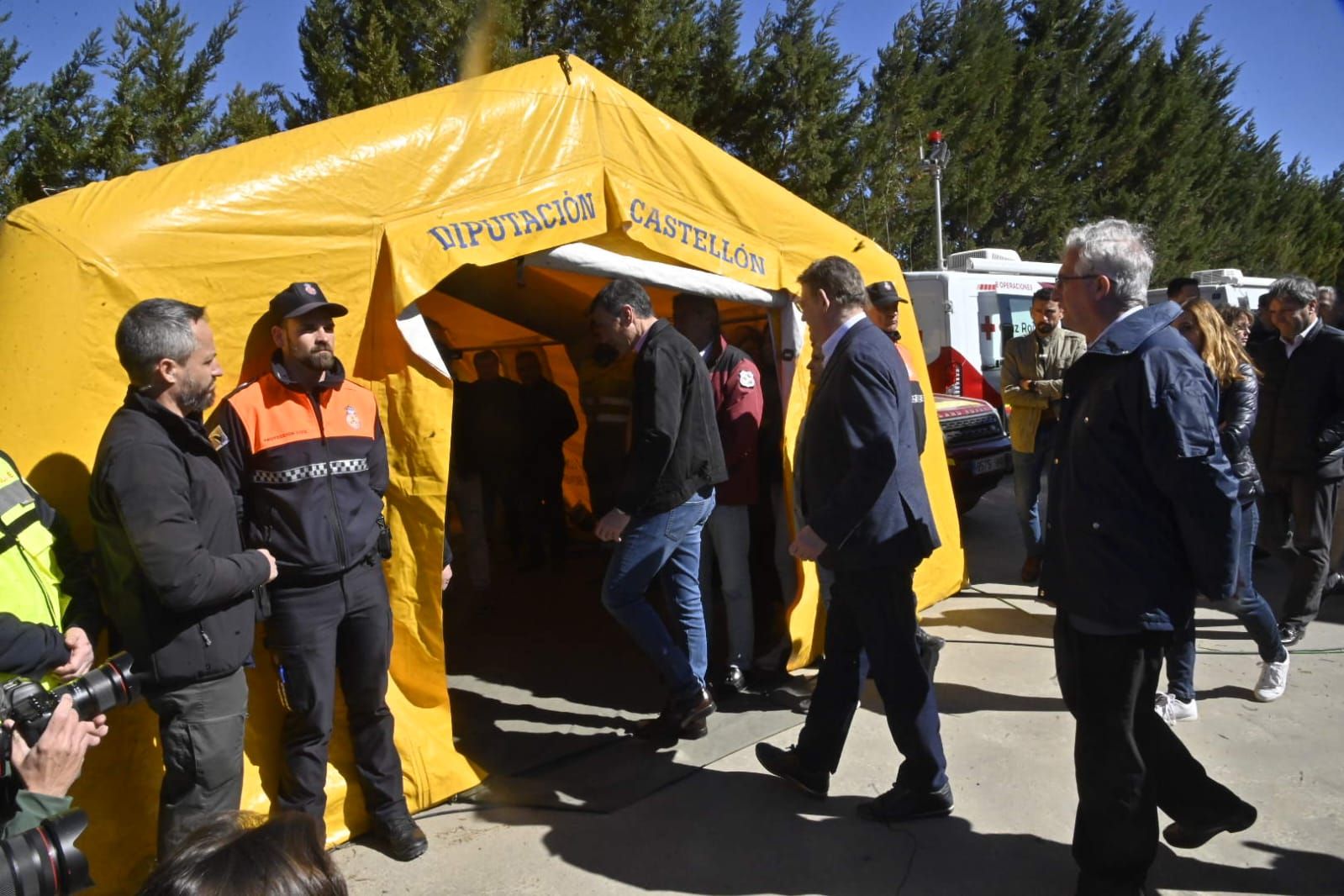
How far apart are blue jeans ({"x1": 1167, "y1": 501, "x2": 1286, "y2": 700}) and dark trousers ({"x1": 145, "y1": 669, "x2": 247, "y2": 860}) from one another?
3626mm

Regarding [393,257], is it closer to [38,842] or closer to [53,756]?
[53,756]

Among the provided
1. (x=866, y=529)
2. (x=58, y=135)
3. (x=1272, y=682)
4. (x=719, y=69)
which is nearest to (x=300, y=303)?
(x=866, y=529)

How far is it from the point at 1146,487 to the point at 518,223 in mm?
2492

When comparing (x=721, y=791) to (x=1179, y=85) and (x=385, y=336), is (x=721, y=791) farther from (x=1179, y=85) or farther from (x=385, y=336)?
(x=1179, y=85)

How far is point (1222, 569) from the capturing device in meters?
2.53

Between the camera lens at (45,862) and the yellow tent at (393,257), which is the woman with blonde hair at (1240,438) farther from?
the camera lens at (45,862)

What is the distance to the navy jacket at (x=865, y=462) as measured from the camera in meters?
3.19

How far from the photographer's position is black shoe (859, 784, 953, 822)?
136 inches

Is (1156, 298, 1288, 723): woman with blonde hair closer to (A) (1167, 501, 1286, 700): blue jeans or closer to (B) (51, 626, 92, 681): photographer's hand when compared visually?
(A) (1167, 501, 1286, 700): blue jeans

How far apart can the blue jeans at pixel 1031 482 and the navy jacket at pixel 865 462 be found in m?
3.03

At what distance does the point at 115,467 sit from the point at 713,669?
335cm

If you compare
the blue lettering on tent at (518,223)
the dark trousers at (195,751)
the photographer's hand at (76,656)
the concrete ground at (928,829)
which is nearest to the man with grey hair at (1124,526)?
the concrete ground at (928,829)

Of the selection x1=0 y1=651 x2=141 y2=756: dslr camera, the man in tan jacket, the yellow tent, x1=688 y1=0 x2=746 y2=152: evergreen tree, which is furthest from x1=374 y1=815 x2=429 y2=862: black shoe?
x1=688 y1=0 x2=746 y2=152: evergreen tree

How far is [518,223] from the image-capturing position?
12.6ft
